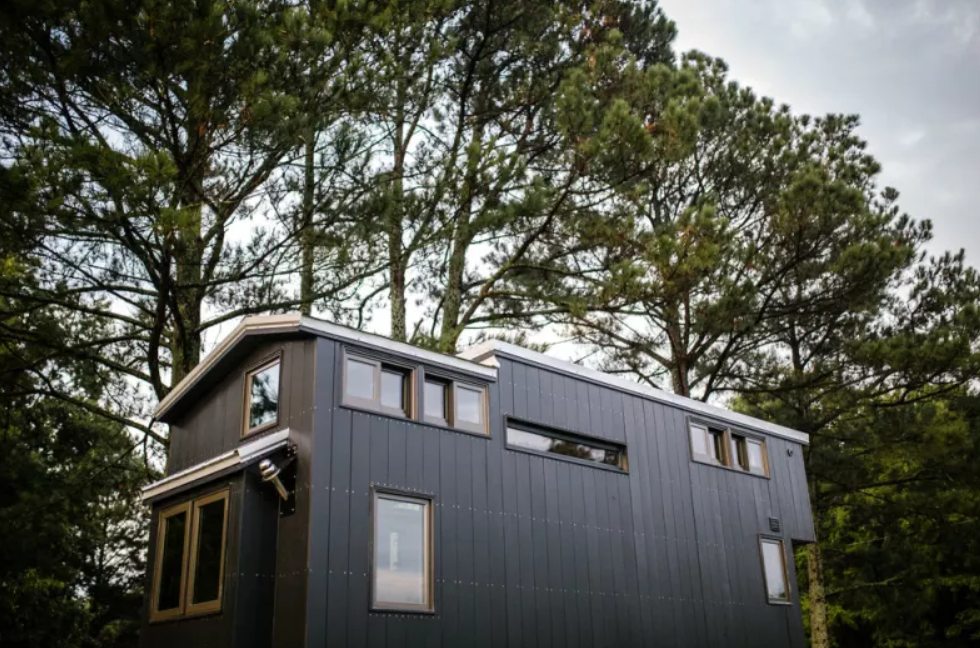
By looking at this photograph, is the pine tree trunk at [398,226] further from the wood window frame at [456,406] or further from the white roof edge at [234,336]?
the wood window frame at [456,406]

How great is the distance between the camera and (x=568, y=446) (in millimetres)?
9828

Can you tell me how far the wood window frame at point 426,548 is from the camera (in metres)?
7.45

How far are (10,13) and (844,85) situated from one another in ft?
79.9

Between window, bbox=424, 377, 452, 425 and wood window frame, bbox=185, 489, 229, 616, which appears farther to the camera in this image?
window, bbox=424, 377, 452, 425

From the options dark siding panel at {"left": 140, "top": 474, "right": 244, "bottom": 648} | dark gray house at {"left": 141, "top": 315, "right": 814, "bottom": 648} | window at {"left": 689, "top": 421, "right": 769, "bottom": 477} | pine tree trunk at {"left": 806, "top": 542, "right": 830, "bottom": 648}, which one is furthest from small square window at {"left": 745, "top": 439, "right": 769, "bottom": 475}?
dark siding panel at {"left": 140, "top": 474, "right": 244, "bottom": 648}

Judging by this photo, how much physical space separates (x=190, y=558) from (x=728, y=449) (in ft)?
22.8

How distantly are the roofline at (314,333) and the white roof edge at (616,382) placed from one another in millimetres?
275

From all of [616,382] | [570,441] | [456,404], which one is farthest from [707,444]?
[456,404]

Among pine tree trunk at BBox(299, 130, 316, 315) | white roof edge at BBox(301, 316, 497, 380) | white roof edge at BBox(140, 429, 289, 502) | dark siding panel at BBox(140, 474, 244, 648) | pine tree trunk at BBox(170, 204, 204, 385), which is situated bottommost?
dark siding panel at BBox(140, 474, 244, 648)

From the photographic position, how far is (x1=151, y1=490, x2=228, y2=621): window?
786cm

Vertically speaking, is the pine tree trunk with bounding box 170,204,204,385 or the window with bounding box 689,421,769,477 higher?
the pine tree trunk with bounding box 170,204,204,385

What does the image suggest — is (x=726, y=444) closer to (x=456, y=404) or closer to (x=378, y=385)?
(x=456, y=404)

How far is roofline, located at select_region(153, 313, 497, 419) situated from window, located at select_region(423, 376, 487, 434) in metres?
0.17

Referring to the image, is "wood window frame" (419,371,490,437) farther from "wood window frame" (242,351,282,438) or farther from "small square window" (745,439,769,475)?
"small square window" (745,439,769,475)
